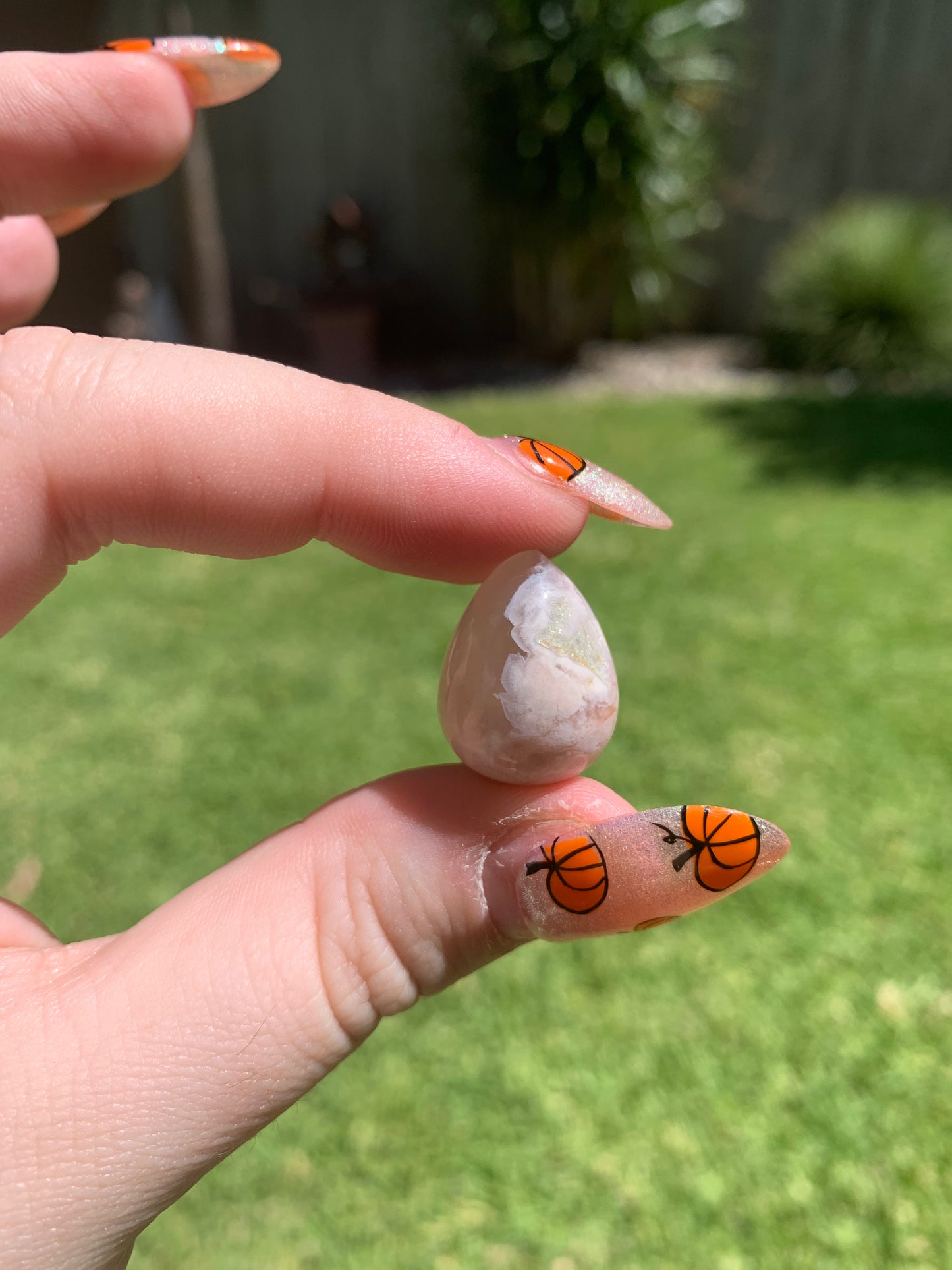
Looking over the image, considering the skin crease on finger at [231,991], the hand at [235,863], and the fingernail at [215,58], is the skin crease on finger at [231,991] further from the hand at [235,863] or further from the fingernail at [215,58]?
the fingernail at [215,58]

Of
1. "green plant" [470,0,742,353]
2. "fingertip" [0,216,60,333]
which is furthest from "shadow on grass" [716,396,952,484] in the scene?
"fingertip" [0,216,60,333]

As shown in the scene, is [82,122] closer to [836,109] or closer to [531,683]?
[531,683]

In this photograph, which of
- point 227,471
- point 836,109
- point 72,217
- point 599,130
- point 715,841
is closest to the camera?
point 715,841

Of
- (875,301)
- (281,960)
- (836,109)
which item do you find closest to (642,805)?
(281,960)

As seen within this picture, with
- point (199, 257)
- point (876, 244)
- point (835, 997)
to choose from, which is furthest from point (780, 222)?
point (835, 997)

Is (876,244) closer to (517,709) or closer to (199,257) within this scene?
(199,257)

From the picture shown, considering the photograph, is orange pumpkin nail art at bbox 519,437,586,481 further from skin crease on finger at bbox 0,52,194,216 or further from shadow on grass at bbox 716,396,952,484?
shadow on grass at bbox 716,396,952,484

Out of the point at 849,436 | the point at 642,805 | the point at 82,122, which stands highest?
the point at 82,122
